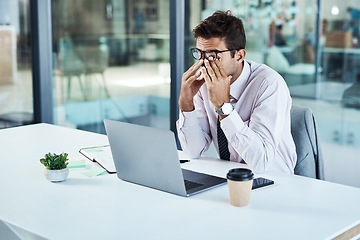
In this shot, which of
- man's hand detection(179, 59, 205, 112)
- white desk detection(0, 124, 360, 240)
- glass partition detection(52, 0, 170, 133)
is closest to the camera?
white desk detection(0, 124, 360, 240)

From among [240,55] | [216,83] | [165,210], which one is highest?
[240,55]

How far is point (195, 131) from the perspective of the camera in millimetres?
2205

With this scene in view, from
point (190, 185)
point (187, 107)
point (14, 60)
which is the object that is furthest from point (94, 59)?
point (190, 185)

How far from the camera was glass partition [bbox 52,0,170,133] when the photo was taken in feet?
15.5

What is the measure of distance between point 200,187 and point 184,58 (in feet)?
6.50

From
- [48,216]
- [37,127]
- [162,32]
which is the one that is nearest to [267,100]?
[48,216]

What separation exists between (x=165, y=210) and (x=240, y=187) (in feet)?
0.76

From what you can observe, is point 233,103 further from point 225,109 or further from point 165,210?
point 165,210

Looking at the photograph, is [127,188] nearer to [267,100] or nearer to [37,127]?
[267,100]

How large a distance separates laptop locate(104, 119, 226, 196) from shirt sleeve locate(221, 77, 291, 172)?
6.6 inches

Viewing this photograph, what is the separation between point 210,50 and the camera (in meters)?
2.10

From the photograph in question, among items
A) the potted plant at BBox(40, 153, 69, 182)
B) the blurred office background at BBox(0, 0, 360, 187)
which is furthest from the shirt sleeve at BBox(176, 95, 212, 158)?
the blurred office background at BBox(0, 0, 360, 187)

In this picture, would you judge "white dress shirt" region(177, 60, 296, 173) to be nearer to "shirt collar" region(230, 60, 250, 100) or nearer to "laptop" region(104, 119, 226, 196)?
"shirt collar" region(230, 60, 250, 100)

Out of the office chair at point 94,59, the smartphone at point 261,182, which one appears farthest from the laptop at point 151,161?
the office chair at point 94,59
